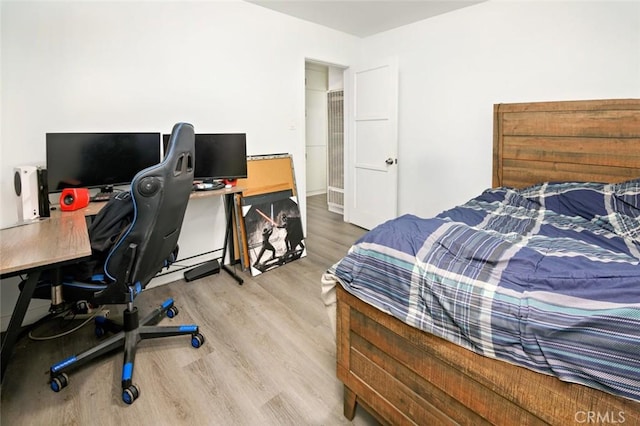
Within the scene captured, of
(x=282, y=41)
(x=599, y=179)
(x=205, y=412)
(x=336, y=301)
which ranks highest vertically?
(x=282, y=41)

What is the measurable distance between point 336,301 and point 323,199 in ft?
16.9

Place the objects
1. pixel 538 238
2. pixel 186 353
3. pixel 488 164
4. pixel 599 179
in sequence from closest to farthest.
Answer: pixel 538 238 < pixel 186 353 < pixel 599 179 < pixel 488 164

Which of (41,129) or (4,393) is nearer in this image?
(4,393)

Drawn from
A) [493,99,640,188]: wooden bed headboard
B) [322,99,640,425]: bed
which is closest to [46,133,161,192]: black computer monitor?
[322,99,640,425]: bed

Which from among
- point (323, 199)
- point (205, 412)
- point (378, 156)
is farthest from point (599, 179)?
point (323, 199)

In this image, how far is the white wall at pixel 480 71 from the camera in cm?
271

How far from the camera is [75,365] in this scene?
6.02 ft

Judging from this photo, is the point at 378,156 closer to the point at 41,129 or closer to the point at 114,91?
the point at 114,91

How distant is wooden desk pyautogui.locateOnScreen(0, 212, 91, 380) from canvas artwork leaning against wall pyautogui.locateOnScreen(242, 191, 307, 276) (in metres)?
1.56

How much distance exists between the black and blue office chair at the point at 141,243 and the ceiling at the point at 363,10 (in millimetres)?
2313

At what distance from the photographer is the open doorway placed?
214 inches

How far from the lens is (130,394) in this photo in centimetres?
172

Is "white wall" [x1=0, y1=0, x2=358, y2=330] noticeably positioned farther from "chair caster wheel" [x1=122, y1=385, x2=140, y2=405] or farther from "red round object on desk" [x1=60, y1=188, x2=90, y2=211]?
"chair caster wheel" [x1=122, y1=385, x2=140, y2=405]

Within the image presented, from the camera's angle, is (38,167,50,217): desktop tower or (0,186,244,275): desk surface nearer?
(0,186,244,275): desk surface
